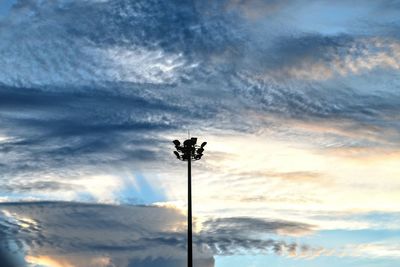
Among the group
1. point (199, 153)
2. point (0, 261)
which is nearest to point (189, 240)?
point (199, 153)

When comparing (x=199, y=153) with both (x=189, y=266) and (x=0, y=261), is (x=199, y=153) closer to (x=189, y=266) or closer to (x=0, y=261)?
(x=189, y=266)

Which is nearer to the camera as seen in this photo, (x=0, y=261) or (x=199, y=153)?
(x=199, y=153)

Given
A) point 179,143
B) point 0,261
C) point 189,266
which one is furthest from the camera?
point 0,261

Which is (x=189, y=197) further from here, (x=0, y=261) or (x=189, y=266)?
(x=0, y=261)

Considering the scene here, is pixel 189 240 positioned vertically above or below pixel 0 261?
above

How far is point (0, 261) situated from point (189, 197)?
64202 mm

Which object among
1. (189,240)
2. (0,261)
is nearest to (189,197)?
(189,240)

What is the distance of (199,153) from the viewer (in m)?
29.7

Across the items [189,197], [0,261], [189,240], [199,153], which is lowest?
[0,261]

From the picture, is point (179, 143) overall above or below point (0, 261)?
above

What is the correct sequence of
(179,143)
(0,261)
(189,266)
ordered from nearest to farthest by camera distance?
(189,266) → (179,143) → (0,261)

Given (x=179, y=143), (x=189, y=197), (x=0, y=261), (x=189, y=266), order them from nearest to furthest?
(x=189, y=266), (x=189, y=197), (x=179, y=143), (x=0, y=261)

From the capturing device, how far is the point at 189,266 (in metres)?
25.7

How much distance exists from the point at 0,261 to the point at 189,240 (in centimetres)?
6461
